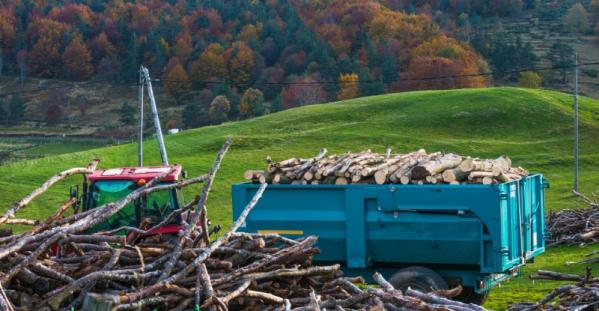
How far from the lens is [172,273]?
8.51 metres

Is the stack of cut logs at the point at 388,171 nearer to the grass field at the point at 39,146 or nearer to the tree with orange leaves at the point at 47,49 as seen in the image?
the grass field at the point at 39,146

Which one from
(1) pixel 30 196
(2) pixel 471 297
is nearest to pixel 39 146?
(2) pixel 471 297

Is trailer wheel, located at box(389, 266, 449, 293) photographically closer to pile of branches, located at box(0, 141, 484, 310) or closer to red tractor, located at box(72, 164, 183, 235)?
red tractor, located at box(72, 164, 183, 235)

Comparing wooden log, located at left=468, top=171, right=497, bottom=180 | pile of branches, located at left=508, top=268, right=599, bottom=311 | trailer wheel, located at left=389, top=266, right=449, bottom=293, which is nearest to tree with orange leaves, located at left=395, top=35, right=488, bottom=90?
wooden log, located at left=468, top=171, right=497, bottom=180

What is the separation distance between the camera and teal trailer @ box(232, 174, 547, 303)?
1450cm

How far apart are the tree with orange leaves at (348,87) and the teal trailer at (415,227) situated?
328 feet

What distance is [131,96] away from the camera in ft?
476

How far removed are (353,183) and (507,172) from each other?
2.59 meters

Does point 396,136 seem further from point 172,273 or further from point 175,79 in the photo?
point 175,79

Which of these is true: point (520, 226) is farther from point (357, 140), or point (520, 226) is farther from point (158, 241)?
point (357, 140)

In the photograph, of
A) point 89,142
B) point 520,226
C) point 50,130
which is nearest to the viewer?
point 520,226

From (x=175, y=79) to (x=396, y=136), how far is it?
78.2 m

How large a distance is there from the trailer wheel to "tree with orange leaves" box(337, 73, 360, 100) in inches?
3956

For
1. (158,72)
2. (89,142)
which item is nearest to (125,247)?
(89,142)
